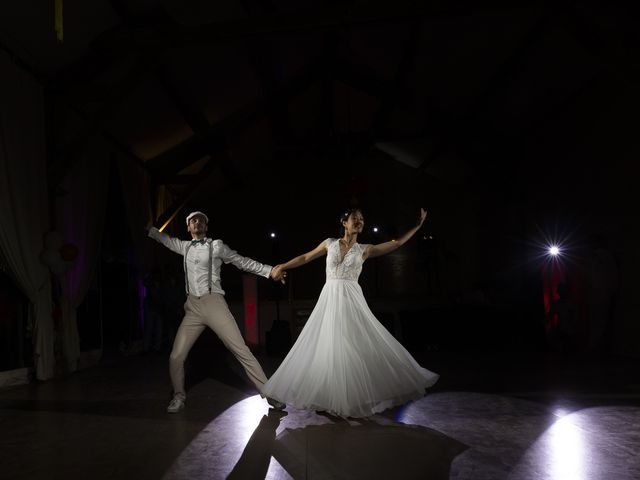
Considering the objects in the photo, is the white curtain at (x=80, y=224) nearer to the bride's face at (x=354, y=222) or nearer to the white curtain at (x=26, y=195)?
the white curtain at (x=26, y=195)

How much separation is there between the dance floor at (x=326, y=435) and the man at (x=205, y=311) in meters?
0.30

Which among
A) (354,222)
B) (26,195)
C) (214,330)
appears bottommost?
(214,330)

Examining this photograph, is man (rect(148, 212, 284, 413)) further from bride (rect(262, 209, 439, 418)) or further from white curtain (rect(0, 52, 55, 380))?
white curtain (rect(0, 52, 55, 380))

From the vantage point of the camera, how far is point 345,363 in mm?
3205

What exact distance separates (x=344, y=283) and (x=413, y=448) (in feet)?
4.24

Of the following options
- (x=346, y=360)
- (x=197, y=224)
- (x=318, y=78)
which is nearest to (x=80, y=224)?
(x=197, y=224)

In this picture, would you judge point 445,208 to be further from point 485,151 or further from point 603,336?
point 603,336

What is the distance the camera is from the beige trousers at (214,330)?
3617mm

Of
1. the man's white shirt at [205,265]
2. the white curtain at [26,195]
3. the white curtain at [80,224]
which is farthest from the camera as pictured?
the white curtain at [80,224]

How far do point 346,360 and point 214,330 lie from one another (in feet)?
3.60

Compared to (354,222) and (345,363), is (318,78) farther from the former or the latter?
(345,363)

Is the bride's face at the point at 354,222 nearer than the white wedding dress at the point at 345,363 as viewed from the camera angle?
No

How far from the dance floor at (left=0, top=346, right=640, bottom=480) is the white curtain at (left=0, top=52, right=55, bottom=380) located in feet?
2.99

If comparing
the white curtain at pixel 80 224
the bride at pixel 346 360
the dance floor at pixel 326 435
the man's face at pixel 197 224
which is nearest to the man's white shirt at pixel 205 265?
the man's face at pixel 197 224
